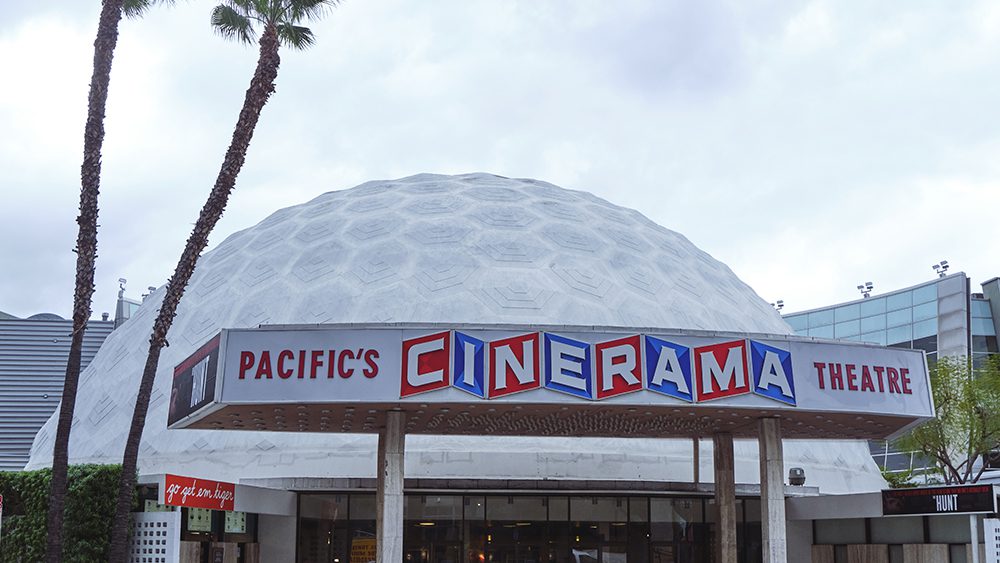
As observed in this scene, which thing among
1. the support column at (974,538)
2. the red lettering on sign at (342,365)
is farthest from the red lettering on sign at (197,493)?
the support column at (974,538)

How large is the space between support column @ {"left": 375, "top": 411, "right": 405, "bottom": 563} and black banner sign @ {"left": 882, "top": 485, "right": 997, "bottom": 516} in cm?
1236

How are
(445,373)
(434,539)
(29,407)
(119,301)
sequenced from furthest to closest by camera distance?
(119,301) < (29,407) < (434,539) < (445,373)

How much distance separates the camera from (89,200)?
69.0 ft

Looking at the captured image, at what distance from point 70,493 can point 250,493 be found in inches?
198

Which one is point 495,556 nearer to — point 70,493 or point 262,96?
point 70,493

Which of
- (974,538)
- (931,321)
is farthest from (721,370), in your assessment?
(931,321)

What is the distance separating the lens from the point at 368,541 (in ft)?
88.8

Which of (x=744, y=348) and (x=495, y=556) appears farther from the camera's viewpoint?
(x=495, y=556)

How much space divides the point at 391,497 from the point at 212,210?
707cm

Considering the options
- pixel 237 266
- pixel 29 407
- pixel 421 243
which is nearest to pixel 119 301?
pixel 29 407

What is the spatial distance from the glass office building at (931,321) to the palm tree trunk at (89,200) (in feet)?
140

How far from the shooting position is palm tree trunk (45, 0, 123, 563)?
20.5 metres

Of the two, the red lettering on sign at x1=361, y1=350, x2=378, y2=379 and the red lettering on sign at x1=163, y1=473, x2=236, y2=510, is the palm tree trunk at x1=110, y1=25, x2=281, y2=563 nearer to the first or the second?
the red lettering on sign at x1=163, y1=473, x2=236, y2=510

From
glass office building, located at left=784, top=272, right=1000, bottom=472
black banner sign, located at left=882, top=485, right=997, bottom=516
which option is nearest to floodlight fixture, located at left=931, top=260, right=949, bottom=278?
glass office building, located at left=784, top=272, right=1000, bottom=472
